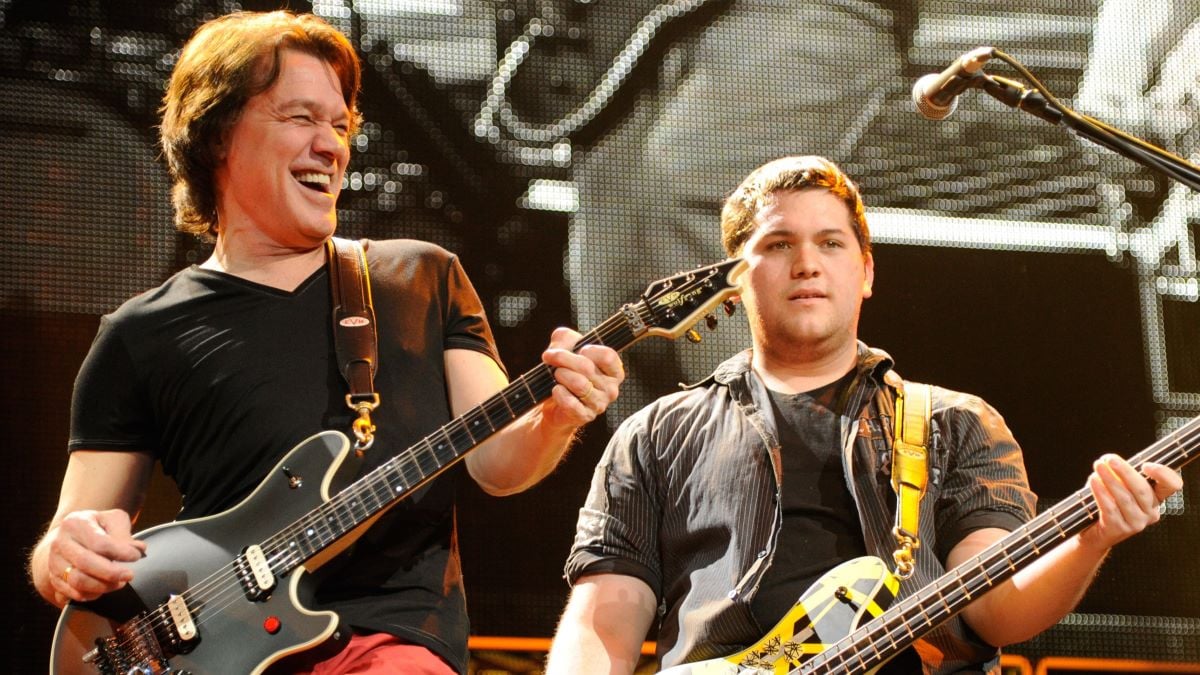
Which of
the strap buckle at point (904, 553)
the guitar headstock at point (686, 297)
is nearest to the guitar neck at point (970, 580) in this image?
the strap buckle at point (904, 553)

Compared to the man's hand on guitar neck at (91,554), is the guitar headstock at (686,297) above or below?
above

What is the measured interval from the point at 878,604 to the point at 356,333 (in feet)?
4.18

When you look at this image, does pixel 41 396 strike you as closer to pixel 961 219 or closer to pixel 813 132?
pixel 813 132

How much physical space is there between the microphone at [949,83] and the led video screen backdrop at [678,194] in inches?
51.3

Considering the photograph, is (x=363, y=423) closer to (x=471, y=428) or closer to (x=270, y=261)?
(x=471, y=428)

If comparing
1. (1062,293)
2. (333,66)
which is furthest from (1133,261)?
(333,66)

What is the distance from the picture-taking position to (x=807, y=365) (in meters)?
3.20

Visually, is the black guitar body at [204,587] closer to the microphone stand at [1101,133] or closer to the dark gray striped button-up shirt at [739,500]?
the dark gray striped button-up shirt at [739,500]

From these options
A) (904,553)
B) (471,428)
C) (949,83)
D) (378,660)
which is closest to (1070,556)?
(904,553)

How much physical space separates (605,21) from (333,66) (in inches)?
59.6

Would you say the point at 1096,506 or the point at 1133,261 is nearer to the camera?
the point at 1096,506

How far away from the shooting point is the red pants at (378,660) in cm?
222

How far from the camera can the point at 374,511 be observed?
91.5 inches

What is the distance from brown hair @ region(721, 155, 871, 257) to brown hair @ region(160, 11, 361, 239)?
107cm
